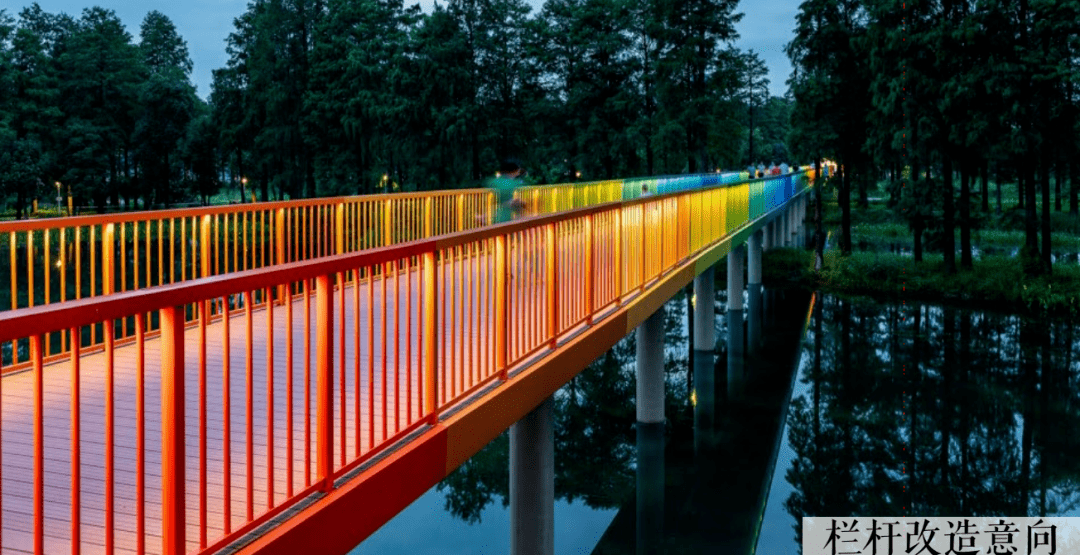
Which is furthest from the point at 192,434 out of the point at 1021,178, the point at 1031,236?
the point at 1021,178

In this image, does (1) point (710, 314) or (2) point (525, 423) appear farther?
(1) point (710, 314)

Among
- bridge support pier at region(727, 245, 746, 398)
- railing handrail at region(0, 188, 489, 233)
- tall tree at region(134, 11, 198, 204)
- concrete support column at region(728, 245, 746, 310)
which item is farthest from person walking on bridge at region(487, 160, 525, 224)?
tall tree at region(134, 11, 198, 204)

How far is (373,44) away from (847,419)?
46464 millimetres

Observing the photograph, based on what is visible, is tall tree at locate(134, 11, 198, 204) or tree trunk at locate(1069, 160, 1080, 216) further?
tall tree at locate(134, 11, 198, 204)

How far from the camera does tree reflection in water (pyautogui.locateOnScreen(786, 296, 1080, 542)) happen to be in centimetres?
1541

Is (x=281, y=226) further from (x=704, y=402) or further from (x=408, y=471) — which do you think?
(x=704, y=402)

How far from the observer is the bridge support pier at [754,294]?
28438 mm

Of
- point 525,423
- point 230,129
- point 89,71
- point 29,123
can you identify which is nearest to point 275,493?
point 525,423

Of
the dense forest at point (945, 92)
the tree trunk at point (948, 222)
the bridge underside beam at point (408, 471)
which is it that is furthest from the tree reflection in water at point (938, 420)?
the bridge underside beam at point (408, 471)

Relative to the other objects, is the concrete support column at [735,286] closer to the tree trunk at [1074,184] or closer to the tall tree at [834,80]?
the tall tree at [834,80]

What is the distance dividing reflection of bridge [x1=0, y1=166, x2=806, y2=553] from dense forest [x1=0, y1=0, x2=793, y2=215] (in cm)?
4393

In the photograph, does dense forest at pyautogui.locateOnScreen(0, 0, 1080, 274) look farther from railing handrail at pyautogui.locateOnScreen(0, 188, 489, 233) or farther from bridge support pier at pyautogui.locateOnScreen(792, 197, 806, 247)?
railing handrail at pyautogui.locateOnScreen(0, 188, 489, 233)

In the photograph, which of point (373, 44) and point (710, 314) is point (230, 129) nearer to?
point (373, 44)

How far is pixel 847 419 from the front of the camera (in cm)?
1967
